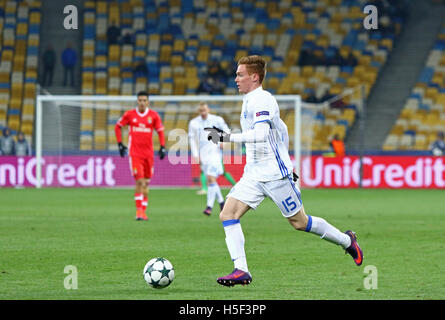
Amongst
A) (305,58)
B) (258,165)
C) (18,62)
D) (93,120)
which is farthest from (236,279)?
(18,62)

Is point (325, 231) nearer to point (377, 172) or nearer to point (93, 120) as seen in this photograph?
point (377, 172)

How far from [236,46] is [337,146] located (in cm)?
799

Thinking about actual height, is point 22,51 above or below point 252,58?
above

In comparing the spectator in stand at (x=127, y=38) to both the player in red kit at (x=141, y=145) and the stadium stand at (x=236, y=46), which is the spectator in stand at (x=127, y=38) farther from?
the player in red kit at (x=141, y=145)

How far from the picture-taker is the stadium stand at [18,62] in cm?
Result: 3127

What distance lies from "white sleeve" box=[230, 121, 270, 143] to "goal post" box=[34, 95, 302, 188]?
18709mm

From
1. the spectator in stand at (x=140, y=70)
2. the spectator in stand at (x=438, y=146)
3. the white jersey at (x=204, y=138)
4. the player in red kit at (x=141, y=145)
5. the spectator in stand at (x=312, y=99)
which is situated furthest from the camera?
the spectator in stand at (x=140, y=70)

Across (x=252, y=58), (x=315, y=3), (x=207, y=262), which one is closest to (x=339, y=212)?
(x=207, y=262)

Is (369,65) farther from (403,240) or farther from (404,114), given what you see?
(403,240)

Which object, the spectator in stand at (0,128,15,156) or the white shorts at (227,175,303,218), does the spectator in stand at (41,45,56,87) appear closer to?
the spectator in stand at (0,128,15,156)

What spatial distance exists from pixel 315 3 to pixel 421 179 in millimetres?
11293

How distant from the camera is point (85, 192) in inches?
980

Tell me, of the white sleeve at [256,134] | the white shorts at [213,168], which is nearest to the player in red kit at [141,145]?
the white shorts at [213,168]

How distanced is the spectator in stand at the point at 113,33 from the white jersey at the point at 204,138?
45.9 feet
